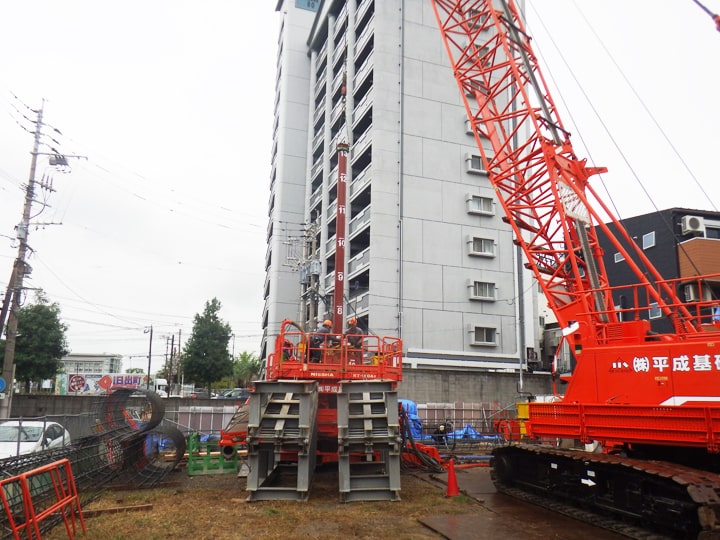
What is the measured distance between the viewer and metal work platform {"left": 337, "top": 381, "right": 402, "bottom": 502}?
10.7m

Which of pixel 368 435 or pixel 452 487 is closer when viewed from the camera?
pixel 368 435

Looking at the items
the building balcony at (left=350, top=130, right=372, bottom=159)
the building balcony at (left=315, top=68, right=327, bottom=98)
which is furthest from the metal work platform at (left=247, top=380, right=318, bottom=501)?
the building balcony at (left=315, top=68, right=327, bottom=98)

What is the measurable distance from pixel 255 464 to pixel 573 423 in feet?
19.8

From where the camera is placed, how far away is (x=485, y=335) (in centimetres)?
3359

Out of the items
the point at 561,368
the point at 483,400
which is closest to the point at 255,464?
the point at 561,368

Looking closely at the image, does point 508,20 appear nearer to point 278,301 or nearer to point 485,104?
point 485,104

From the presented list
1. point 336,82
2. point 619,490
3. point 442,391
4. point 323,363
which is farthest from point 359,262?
point 619,490

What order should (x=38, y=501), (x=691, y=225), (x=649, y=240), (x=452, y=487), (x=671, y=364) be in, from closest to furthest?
(x=671, y=364)
(x=38, y=501)
(x=452, y=487)
(x=691, y=225)
(x=649, y=240)

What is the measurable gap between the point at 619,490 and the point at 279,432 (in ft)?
19.7

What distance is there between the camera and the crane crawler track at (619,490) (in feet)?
24.9

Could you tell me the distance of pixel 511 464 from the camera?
39.0 ft

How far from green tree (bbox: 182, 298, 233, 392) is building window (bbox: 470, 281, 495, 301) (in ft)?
86.5

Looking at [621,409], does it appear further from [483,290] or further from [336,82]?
[336,82]

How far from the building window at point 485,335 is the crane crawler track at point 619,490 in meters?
21.6
